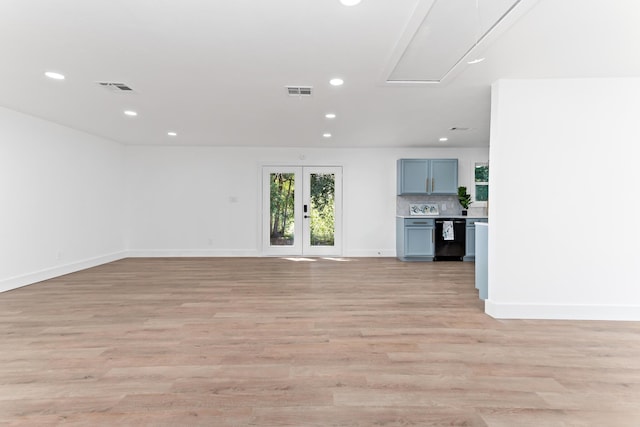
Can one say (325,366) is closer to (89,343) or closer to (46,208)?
(89,343)

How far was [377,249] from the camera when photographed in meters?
7.63

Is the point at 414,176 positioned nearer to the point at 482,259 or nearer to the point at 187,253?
the point at 482,259

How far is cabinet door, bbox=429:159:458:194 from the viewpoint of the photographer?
7348mm

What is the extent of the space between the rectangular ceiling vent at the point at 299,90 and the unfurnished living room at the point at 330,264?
0.04 meters

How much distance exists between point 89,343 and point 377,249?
5749 mm

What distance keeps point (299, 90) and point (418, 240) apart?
4.45 m

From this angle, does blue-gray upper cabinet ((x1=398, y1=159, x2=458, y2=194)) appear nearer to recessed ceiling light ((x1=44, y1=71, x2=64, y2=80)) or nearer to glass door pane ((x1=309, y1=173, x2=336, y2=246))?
glass door pane ((x1=309, y1=173, x2=336, y2=246))

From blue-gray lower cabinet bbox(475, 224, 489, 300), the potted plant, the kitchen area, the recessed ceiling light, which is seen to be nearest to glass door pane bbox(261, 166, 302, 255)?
the kitchen area

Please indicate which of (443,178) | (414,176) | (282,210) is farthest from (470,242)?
(282,210)

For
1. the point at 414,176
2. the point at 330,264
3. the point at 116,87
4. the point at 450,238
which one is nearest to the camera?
the point at 116,87

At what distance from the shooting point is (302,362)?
249cm

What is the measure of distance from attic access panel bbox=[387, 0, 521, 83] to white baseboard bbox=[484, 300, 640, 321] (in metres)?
2.41

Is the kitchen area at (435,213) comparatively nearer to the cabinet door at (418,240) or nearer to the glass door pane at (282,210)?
the cabinet door at (418,240)

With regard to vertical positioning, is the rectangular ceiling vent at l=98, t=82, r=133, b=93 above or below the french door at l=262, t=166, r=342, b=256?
above
